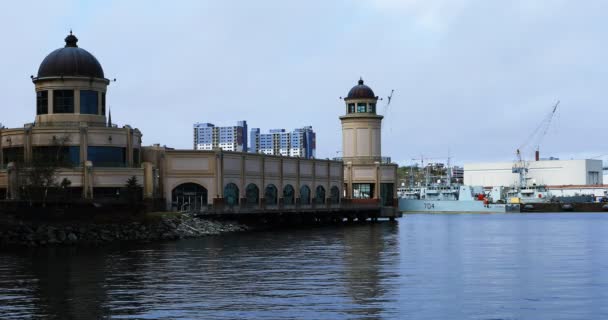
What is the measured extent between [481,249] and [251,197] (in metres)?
49.9

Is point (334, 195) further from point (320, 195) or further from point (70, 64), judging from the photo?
point (70, 64)

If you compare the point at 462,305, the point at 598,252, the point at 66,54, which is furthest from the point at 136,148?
the point at 462,305

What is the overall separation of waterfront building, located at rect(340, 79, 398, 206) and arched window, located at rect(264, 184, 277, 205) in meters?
39.2

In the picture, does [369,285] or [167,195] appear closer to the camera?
[369,285]

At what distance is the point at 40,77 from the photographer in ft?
346

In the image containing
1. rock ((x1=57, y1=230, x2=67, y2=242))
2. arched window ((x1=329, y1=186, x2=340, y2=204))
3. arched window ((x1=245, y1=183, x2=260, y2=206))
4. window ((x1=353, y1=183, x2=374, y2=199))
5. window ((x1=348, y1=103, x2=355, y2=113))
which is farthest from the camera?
window ((x1=348, y1=103, x2=355, y2=113))

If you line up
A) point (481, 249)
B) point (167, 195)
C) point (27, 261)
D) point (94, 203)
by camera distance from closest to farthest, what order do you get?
point (27, 261) → point (481, 249) → point (94, 203) → point (167, 195)

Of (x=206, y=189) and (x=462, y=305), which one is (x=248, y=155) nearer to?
(x=206, y=189)

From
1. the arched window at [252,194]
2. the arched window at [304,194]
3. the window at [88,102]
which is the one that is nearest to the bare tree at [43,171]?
the window at [88,102]

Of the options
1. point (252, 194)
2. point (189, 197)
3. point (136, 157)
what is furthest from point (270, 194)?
point (136, 157)

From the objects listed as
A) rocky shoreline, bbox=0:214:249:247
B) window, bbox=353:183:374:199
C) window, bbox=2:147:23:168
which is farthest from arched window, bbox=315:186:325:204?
window, bbox=2:147:23:168

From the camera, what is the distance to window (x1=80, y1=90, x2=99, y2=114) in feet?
343

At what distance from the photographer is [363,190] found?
16888 centimetres

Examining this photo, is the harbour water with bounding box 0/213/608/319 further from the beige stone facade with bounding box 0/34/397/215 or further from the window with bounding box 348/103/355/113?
the window with bounding box 348/103/355/113
